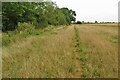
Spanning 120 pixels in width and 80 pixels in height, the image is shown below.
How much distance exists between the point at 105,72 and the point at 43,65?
6.90 ft

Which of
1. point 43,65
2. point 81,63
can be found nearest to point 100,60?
point 81,63

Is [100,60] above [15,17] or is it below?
below

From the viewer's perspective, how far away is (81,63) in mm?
9500

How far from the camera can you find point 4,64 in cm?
906

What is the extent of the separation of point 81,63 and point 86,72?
176 centimetres

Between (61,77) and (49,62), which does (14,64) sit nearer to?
(49,62)

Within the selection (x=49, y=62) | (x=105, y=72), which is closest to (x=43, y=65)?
(x=49, y=62)

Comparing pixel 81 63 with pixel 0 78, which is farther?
pixel 81 63

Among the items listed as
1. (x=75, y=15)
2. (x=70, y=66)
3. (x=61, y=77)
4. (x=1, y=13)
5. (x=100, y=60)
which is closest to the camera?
(x=61, y=77)

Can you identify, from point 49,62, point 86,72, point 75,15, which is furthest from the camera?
point 75,15

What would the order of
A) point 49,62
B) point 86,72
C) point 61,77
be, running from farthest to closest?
point 49,62, point 86,72, point 61,77

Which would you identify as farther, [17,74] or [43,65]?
[43,65]

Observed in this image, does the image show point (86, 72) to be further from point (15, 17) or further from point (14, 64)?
point (15, 17)

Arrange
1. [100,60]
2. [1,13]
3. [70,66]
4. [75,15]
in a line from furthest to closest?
[75,15] → [1,13] → [100,60] → [70,66]
